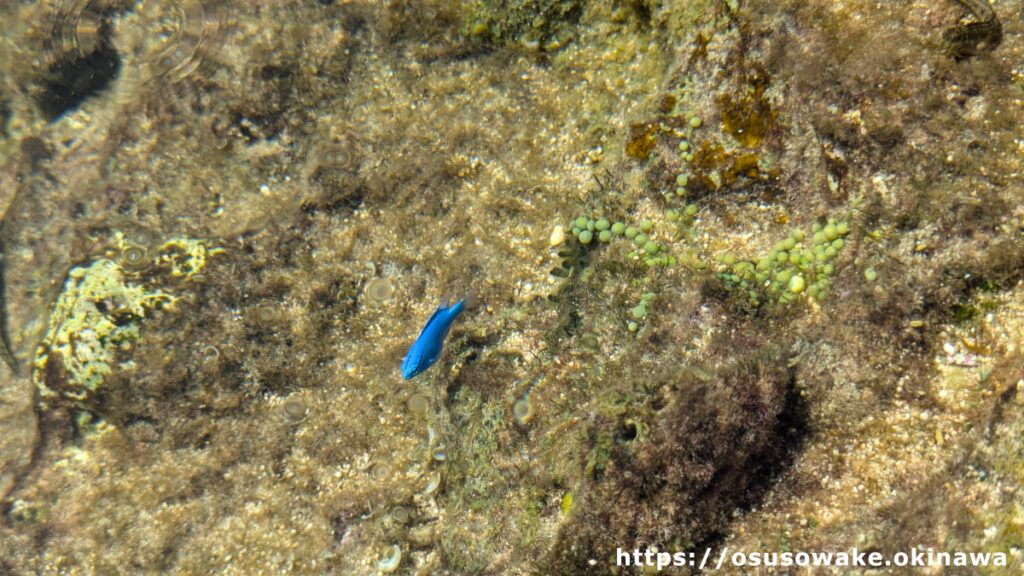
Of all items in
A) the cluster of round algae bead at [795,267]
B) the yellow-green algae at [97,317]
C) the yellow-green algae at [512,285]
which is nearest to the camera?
the yellow-green algae at [512,285]

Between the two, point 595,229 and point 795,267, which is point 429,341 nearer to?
point 595,229

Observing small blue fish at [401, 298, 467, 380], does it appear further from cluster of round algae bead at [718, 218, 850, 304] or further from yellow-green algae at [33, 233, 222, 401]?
yellow-green algae at [33, 233, 222, 401]

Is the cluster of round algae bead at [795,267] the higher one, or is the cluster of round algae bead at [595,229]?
the cluster of round algae bead at [795,267]

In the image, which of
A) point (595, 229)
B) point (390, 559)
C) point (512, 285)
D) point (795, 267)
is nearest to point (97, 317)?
point (390, 559)

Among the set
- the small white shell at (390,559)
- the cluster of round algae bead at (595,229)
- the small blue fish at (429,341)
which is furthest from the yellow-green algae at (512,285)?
the small blue fish at (429,341)

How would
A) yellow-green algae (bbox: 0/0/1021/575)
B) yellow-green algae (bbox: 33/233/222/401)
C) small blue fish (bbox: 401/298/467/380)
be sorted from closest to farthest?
1. yellow-green algae (bbox: 0/0/1021/575)
2. small blue fish (bbox: 401/298/467/380)
3. yellow-green algae (bbox: 33/233/222/401)

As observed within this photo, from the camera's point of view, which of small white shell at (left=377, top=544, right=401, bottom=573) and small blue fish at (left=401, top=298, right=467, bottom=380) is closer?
small blue fish at (left=401, top=298, right=467, bottom=380)

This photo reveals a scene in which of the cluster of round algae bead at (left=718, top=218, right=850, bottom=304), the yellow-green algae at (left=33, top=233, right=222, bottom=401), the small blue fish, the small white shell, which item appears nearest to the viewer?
the cluster of round algae bead at (left=718, top=218, right=850, bottom=304)

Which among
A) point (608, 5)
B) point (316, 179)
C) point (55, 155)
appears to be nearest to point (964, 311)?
point (608, 5)

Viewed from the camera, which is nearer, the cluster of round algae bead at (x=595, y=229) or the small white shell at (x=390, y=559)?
the cluster of round algae bead at (x=595, y=229)

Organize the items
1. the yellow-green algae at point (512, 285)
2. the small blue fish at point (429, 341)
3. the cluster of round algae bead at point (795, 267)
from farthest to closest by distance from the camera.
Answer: the small blue fish at point (429, 341) → the cluster of round algae bead at point (795, 267) → the yellow-green algae at point (512, 285)

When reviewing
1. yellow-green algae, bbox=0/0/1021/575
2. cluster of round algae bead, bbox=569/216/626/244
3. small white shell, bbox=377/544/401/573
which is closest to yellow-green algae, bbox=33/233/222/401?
yellow-green algae, bbox=0/0/1021/575

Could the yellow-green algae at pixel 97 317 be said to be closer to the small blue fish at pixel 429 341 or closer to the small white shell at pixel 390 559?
the small blue fish at pixel 429 341
